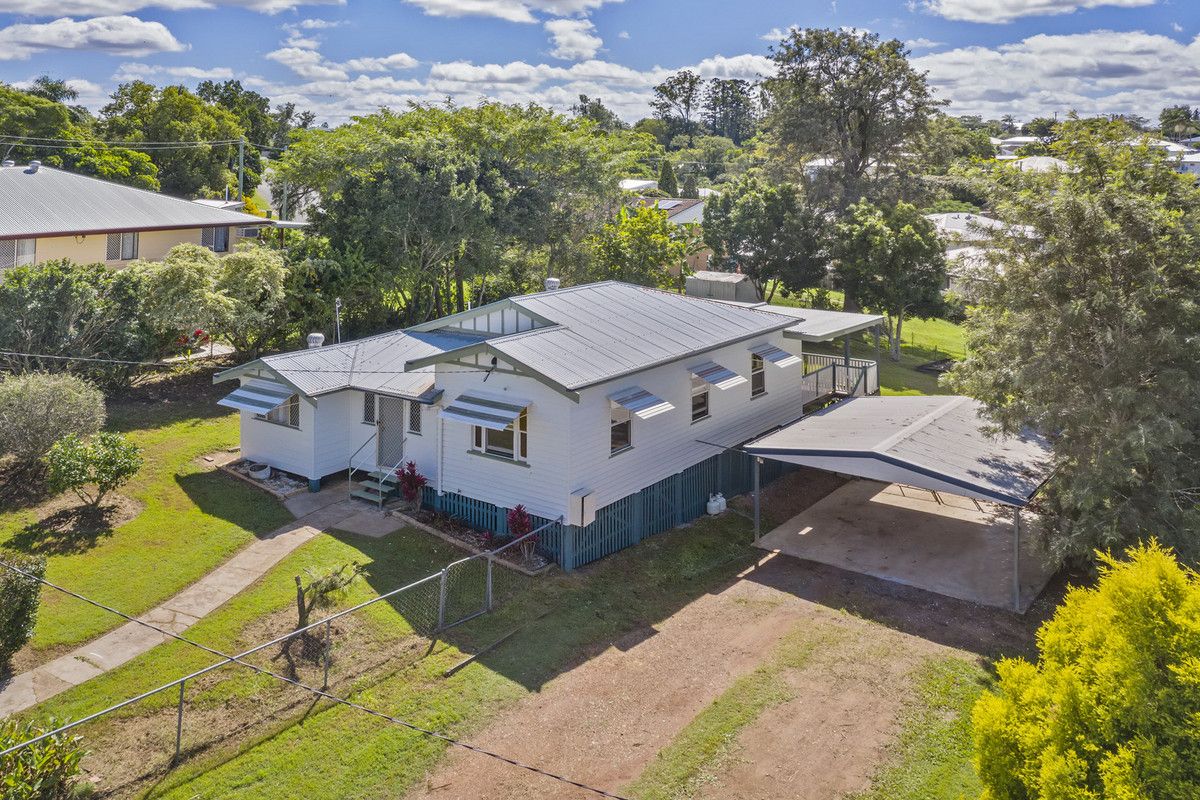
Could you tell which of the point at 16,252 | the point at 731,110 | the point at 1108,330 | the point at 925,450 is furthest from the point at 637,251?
the point at 731,110

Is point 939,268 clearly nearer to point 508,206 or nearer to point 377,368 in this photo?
point 508,206

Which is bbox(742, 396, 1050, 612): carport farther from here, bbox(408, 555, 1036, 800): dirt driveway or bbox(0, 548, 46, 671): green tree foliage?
bbox(0, 548, 46, 671): green tree foliage

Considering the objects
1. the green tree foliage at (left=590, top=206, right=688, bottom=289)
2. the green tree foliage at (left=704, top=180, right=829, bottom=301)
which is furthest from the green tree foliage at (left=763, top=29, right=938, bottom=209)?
the green tree foliage at (left=590, top=206, right=688, bottom=289)

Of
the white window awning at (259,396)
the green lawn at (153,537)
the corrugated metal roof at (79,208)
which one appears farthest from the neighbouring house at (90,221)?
the white window awning at (259,396)

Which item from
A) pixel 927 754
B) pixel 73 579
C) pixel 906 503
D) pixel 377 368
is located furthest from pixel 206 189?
pixel 927 754

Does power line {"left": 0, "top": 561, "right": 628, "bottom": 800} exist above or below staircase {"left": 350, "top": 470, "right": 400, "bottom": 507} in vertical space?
below

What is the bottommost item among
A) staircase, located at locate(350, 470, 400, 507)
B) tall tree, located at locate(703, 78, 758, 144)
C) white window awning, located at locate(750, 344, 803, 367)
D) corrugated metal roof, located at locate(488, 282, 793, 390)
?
staircase, located at locate(350, 470, 400, 507)
